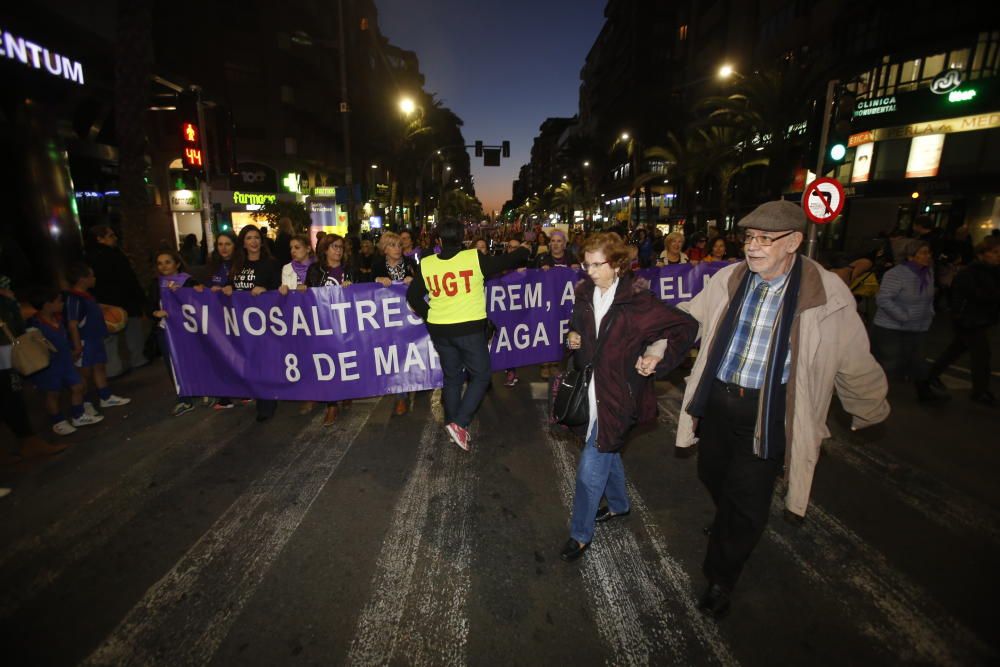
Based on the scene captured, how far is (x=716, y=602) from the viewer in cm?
265

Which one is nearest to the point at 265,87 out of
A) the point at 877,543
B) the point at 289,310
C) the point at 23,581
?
the point at 289,310

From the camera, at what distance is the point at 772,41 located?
34562mm

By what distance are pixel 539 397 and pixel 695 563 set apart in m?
3.27

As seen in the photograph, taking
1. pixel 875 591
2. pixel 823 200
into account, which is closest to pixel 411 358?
pixel 875 591

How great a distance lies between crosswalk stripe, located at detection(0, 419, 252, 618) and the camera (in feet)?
9.62

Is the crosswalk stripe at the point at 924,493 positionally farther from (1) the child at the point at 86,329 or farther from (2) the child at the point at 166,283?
(1) the child at the point at 86,329

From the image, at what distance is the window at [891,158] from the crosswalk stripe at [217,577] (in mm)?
32772

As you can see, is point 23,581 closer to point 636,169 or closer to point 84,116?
point 84,116

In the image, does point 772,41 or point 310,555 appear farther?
point 772,41

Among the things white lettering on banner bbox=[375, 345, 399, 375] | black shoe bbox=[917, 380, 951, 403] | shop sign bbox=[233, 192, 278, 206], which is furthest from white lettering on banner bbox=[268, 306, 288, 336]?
shop sign bbox=[233, 192, 278, 206]

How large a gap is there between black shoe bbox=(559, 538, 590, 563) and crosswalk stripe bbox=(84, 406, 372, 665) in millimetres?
1849

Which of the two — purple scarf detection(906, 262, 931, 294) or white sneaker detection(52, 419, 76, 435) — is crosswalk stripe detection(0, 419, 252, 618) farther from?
purple scarf detection(906, 262, 931, 294)

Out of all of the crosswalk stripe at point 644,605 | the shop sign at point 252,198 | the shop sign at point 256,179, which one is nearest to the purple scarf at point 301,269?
the crosswalk stripe at point 644,605

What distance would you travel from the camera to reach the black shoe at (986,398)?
5834 mm
